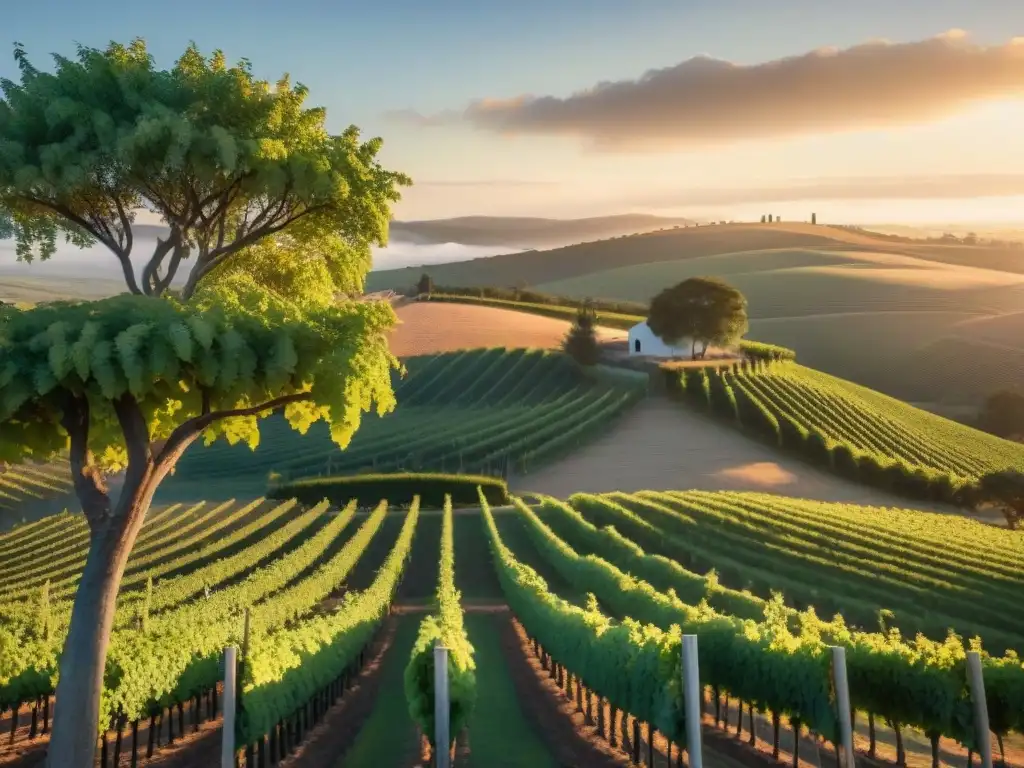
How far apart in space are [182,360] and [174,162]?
246 cm

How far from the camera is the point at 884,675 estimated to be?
13992 mm

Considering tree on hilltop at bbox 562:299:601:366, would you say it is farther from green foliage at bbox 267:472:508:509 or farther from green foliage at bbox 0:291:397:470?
green foliage at bbox 0:291:397:470

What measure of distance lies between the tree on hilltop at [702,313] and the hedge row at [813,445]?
11.8 feet

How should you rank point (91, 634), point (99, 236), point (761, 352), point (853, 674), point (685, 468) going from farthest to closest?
point (761, 352) → point (685, 468) → point (853, 674) → point (99, 236) → point (91, 634)

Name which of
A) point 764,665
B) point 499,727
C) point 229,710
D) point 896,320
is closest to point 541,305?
point 896,320

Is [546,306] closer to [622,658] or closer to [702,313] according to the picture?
[702,313]

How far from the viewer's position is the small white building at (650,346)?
3290 inches

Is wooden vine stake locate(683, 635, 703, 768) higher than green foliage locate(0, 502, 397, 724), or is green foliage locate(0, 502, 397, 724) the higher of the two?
wooden vine stake locate(683, 635, 703, 768)

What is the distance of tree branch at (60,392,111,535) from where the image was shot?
11.9 meters

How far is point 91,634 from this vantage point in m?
11.7

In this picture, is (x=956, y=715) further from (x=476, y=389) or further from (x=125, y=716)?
(x=476, y=389)

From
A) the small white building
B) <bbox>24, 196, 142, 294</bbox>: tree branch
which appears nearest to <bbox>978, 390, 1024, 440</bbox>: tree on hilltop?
the small white building

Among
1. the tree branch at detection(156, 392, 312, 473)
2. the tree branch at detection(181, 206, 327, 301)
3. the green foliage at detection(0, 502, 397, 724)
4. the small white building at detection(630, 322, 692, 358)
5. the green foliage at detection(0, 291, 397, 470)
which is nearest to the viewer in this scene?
the green foliage at detection(0, 291, 397, 470)

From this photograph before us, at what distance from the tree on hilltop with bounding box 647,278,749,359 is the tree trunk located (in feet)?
230
